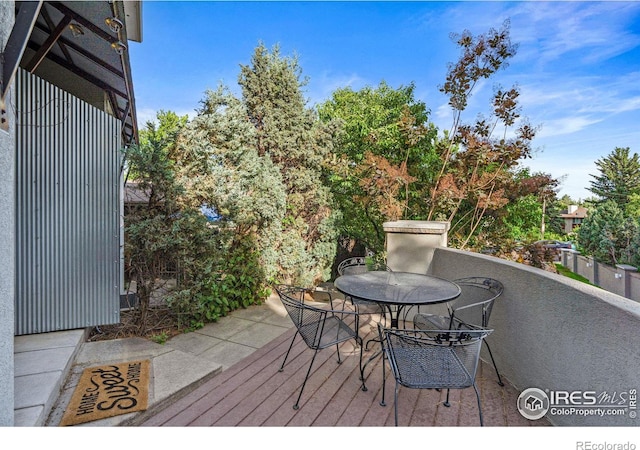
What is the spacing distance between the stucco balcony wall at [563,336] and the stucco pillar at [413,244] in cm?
99

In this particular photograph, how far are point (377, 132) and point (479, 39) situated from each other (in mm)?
2460

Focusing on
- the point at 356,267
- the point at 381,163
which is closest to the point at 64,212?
the point at 356,267

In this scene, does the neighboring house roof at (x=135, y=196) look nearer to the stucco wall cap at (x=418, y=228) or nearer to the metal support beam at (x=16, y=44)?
the metal support beam at (x=16, y=44)

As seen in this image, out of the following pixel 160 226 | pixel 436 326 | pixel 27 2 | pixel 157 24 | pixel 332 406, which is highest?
pixel 157 24

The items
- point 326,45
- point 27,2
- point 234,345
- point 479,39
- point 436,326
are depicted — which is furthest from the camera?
point 326,45

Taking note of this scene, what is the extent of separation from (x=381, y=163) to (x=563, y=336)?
4194 millimetres

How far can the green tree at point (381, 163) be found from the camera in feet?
18.6

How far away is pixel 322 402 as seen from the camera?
226 cm

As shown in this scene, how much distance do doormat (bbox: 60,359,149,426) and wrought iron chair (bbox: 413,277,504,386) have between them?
95.7 inches

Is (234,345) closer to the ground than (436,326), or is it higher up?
closer to the ground

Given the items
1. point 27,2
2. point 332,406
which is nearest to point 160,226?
point 27,2

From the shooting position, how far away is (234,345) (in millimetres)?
3240

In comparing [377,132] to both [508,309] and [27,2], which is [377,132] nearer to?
[508,309]

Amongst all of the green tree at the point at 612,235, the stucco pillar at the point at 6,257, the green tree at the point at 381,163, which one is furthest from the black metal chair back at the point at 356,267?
the green tree at the point at 612,235
